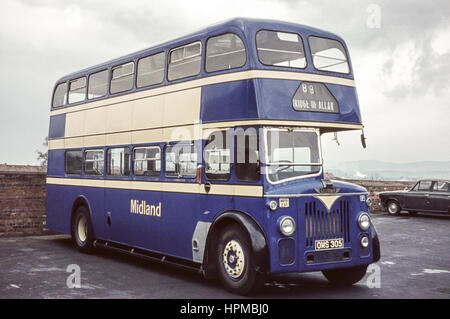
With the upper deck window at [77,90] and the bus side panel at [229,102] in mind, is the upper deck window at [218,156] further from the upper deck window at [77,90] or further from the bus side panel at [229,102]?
the upper deck window at [77,90]

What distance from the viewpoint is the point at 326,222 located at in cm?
823

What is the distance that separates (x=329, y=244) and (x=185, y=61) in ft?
12.8

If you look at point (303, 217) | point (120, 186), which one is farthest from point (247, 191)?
point (120, 186)

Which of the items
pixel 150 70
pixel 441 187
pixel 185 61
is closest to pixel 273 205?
pixel 185 61

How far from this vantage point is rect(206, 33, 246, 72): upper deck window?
27.6 ft

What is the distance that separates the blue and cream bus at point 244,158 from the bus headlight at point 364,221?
2 cm

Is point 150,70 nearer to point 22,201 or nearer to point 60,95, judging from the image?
point 60,95

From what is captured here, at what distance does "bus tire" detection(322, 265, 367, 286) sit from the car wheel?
15.2m

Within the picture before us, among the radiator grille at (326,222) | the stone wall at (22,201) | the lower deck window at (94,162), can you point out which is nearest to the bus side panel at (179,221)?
the radiator grille at (326,222)

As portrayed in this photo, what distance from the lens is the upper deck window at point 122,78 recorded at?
Result: 37.4ft

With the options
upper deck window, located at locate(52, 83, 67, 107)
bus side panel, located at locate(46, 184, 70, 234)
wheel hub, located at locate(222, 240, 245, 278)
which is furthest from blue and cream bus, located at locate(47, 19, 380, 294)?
upper deck window, located at locate(52, 83, 67, 107)

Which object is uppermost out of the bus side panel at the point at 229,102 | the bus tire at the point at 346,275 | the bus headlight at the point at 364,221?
the bus side panel at the point at 229,102
